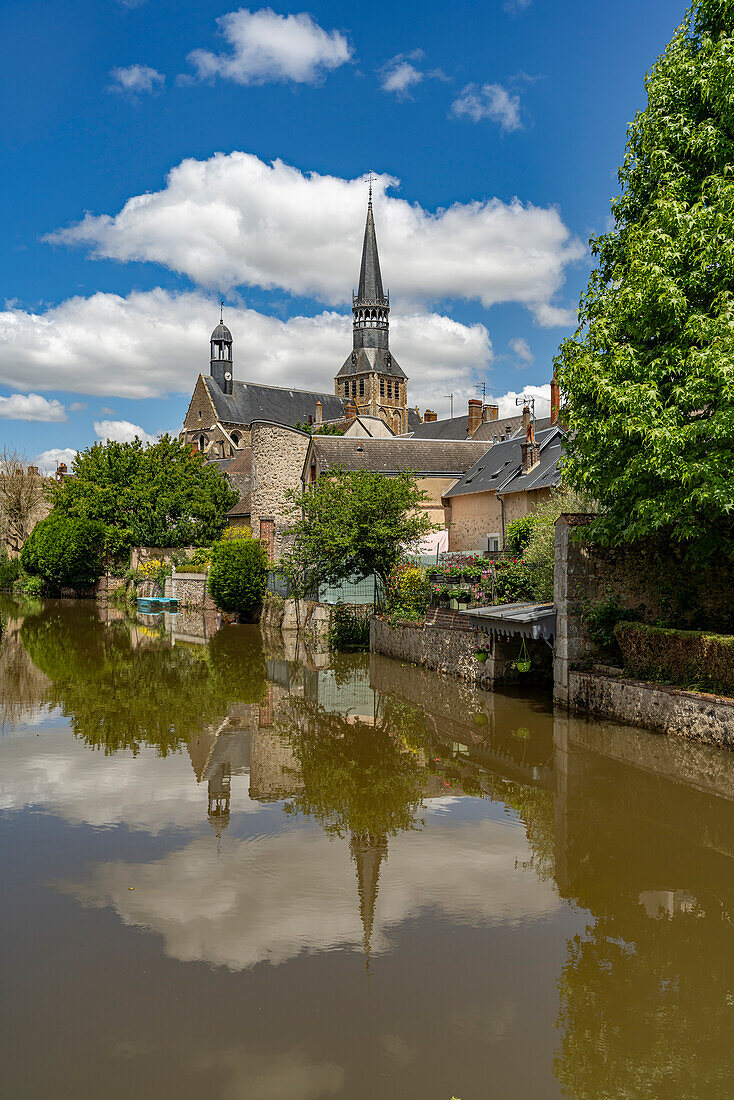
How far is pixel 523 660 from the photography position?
50.6 ft

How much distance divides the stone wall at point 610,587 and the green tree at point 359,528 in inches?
324

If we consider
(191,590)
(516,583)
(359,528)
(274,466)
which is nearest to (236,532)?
(191,590)

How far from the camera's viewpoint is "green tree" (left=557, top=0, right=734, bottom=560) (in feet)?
36.8

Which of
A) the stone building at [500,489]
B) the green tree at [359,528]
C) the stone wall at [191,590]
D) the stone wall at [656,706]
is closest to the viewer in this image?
the stone wall at [656,706]

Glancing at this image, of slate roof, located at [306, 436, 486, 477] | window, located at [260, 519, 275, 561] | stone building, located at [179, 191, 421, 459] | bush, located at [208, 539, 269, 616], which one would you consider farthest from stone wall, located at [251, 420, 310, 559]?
stone building, located at [179, 191, 421, 459]

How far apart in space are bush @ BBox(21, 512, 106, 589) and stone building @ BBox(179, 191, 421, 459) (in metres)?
25.1

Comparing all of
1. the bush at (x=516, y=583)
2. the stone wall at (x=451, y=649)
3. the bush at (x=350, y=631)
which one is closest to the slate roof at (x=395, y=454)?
the bush at (x=350, y=631)

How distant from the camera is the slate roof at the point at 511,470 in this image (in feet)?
87.3

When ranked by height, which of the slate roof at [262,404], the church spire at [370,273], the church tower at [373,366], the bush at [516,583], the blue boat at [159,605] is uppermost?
the church spire at [370,273]

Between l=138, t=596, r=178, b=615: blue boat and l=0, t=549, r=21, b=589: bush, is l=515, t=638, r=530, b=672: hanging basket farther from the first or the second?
l=0, t=549, r=21, b=589: bush

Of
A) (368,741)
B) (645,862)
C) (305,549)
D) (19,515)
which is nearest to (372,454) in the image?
(305,549)

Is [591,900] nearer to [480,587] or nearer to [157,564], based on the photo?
[480,587]

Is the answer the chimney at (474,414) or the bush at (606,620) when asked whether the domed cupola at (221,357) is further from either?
the bush at (606,620)

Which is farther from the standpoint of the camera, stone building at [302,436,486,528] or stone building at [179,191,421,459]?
stone building at [179,191,421,459]
